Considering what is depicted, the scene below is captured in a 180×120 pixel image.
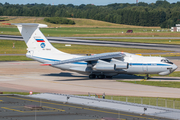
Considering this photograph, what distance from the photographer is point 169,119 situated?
22750 millimetres

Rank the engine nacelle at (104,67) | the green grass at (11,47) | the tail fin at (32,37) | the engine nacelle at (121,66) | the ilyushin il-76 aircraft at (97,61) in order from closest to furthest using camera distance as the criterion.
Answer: the ilyushin il-76 aircraft at (97,61) → the engine nacelle at (121,66) → the engine nacelle at (104,67) → the tail fin at (32,37) → the green grass at (11,47)

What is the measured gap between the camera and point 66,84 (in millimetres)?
45625

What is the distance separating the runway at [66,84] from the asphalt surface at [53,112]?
11.1 metres

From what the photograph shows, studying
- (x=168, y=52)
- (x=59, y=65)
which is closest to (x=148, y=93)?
(x=59, y=65)

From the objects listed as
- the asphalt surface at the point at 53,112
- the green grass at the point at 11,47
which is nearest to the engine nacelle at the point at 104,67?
the asphalt surface at the point at 53,112

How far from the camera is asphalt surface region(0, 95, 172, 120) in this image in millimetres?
Result: 23031

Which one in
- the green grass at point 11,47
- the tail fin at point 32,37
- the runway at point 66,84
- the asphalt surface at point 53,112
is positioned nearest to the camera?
the asphalt surface at point 53,112

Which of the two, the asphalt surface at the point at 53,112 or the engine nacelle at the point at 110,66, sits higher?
the engine nacelle at the point at 110,66

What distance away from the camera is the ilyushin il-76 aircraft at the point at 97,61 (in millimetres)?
48812

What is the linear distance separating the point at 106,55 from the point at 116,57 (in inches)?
65.0

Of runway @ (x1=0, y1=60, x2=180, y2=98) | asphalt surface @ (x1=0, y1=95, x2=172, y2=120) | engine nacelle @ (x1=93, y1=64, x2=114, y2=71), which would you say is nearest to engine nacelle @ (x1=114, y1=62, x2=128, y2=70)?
engine nacelle @ (x1=93, y1=64, x2=114, y2=71)

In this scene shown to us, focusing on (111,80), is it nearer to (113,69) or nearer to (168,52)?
(113,69)

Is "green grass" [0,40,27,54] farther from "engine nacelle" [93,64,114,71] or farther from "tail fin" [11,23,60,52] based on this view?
"engine nacelle" [93,64,114,71]

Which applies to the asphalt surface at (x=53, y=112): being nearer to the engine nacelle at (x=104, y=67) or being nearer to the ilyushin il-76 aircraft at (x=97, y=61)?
the ilyushin il-76 aircraft at (x=97, y=61)
